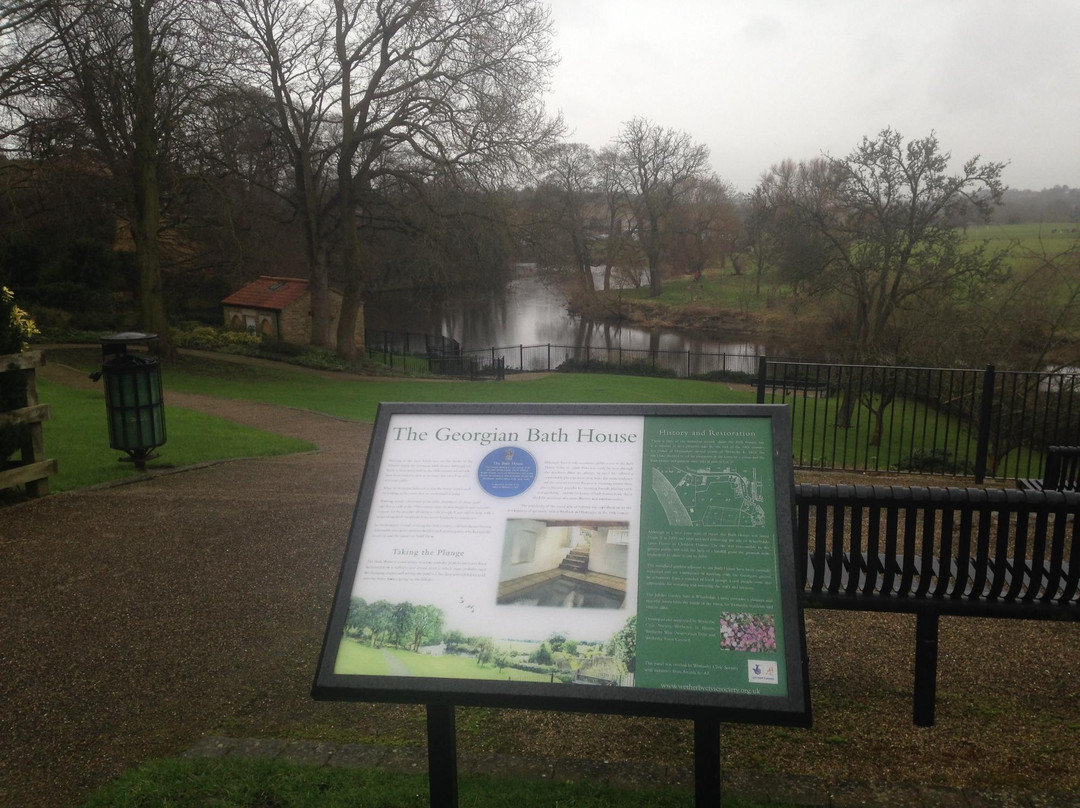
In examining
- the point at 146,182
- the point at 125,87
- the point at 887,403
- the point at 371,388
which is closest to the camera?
the point at 887,403

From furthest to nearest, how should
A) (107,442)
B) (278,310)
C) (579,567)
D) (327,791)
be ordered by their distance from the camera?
1. (278,310)
2. (107,442)
3. (327,791)
4. (579,567)

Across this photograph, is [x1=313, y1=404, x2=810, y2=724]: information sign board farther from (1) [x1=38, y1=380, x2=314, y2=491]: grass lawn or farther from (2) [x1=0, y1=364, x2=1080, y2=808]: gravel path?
(1) [x1=38, y1=380, x2=314, y2=491]: grass lawn

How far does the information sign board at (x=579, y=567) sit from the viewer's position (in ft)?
8.41

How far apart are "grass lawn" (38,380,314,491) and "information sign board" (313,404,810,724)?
7.13 m

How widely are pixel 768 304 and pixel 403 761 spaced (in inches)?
1448

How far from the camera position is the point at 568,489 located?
9.63ft

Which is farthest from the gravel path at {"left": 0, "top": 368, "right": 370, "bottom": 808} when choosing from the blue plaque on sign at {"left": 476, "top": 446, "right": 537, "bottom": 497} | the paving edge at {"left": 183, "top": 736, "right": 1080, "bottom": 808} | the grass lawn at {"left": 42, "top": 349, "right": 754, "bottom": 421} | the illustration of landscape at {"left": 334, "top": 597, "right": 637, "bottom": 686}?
the grass lawn at {"left": 42, "top": 349, "right": 754, "bottom": 421}

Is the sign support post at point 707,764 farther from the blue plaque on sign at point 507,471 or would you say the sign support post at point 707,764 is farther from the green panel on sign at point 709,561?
the blue plaque on sign at point 507,471

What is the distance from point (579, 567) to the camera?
9.09ft

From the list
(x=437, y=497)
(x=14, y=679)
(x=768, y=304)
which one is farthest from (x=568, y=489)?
(x=768, y=304)

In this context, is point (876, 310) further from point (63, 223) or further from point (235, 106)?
point (63, 223)

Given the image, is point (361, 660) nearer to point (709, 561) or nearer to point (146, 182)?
point (709, 561)

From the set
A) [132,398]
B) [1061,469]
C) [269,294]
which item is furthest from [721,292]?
[1061,469]

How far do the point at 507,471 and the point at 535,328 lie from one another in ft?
138
